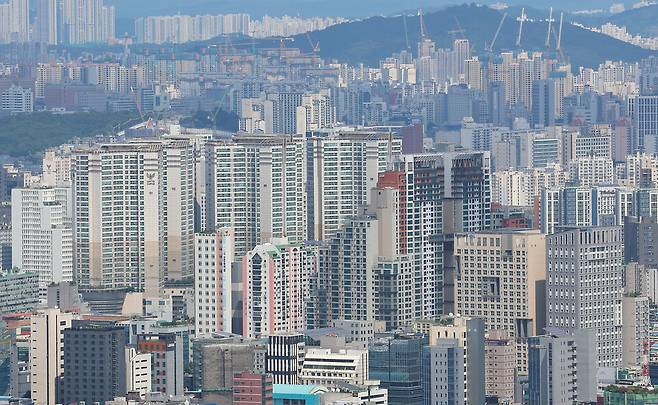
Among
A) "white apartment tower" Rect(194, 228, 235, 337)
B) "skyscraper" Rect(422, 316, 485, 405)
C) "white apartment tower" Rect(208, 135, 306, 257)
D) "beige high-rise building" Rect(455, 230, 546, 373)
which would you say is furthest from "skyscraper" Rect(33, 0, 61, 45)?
"skyscraper" Rect(422, 316, 485, 405)

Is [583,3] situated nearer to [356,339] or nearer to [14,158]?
[14,158]

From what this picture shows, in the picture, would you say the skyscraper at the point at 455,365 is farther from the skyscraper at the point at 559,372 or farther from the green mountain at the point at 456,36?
the green mountain at the point at 456,36

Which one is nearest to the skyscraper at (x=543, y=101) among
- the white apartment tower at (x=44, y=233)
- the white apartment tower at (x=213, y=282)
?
the white apartment tower at (x=44, y=233)

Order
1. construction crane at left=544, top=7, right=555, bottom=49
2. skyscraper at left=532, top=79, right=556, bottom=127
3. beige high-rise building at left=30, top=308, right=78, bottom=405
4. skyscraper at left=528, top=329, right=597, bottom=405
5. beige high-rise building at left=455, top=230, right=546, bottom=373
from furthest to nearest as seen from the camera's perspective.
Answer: construction crane at left=544, top=7, right=555, bottom=49
skyscraper at left=532, top=79, right=556, bottom=127
beige high-rise building at left=455, top=230, right=546, bottom=373
beige high-rise building at left=30, top=308, right=78, bottom=405
skyscraper at left=528, top=329, right=597, bottom=405

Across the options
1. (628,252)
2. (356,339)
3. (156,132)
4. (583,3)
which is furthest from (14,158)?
(583,3)

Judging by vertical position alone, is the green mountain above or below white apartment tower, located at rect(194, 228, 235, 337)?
above

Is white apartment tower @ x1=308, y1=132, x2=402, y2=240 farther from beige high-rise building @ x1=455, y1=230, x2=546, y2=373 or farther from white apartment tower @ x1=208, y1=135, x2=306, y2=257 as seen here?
beige high-rise building @ x1=455, y1=230, x2=546, y2=373
